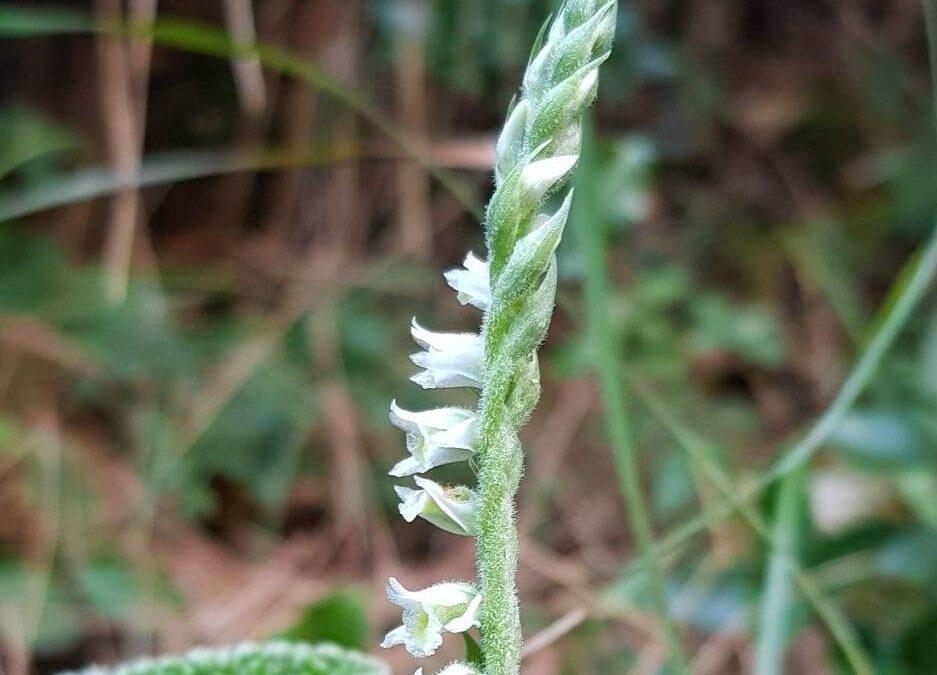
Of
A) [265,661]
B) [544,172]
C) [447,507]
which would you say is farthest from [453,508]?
[265,661]

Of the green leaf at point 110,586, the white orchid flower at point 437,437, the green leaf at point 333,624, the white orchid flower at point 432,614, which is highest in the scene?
the green leaf at point 110,586

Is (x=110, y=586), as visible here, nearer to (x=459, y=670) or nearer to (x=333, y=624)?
(x=333, y=624)

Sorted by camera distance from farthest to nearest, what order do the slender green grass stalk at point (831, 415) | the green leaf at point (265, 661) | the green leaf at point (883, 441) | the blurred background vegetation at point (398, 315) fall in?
the blurred background vegetation at point (398, 315), the green leaf at point (883, 441), the slender green grass stalk at point (831, 415), the green leaf at point (265, 661)

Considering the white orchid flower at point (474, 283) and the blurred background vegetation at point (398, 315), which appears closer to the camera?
the white orchid flower at point (474, 283)

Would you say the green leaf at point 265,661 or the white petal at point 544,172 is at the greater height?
the green leaf at point 265,661

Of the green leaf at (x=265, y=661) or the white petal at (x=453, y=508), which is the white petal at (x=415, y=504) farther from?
the green leaf at (x=265, y=661)

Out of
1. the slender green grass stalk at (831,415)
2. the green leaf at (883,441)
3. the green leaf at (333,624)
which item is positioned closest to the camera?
the slender green grass stalk at (831,415)

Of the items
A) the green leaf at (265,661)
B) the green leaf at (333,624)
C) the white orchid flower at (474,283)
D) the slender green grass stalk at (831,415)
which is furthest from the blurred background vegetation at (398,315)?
the white orchid flower at (474,283)

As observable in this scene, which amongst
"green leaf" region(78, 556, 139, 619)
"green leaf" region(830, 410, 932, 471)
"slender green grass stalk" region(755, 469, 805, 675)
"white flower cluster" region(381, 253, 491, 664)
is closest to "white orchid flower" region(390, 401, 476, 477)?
"white flower cluster" region(381, 253, 491, 664)
